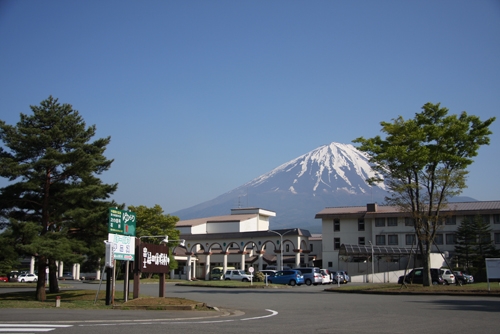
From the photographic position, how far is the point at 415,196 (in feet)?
109

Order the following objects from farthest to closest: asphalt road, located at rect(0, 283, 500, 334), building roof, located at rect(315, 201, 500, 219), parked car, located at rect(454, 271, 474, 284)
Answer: building roof, located at rect(315, 201, 500, 219), parked car, located at rect(454, 271, 474, 284), asphalt road, located at rect(0, 283, 500, 334)

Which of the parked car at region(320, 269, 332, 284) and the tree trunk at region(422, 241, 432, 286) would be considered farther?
the parked car at region(320, 269, 332, 284)

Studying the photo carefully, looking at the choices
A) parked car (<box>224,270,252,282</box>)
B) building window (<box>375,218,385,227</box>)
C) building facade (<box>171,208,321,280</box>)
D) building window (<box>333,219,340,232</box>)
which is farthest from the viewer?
building window (<box>333,219,340,232</box>)

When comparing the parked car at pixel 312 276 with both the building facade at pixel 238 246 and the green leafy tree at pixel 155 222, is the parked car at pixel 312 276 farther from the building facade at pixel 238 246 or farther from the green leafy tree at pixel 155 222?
the green leafy tree at pixel 155 222

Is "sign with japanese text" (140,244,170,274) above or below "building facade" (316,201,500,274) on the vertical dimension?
below

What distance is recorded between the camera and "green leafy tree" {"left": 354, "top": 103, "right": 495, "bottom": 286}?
3097 cm

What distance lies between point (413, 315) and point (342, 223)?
52936 mm

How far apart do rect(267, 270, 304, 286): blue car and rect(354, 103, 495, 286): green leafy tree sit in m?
13.6

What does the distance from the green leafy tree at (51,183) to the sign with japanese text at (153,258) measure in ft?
13.4

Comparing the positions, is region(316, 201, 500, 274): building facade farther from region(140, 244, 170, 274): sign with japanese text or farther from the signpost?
the signpost

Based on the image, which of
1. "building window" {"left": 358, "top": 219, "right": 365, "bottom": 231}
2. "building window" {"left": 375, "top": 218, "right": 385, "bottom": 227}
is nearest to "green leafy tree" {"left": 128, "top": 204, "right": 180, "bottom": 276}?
"building window" {"left": 358, "top": 219, "right": 365, "bottom": 231}

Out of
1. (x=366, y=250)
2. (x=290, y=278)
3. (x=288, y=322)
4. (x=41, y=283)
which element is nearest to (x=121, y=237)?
(x=41, y=283)

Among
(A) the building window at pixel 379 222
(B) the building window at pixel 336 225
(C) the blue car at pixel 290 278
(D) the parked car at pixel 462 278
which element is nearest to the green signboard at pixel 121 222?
(D) the parked car at pixel 462 278

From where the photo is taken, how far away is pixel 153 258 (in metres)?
22.4
